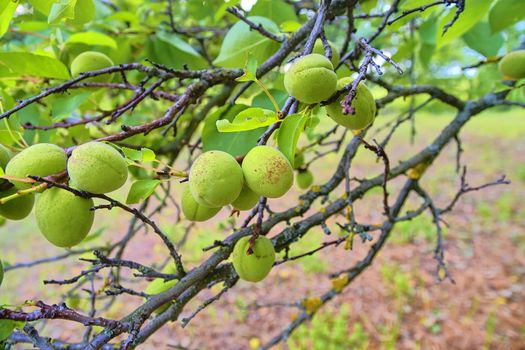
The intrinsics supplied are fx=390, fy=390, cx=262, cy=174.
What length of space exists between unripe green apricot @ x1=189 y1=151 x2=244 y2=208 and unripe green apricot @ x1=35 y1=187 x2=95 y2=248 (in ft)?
0.86

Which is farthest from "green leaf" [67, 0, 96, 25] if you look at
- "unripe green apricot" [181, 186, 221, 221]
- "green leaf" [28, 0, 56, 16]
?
"unripe green apricot" [181, 186, 221, 221]

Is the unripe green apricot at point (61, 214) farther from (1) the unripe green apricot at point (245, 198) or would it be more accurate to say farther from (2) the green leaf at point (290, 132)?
(2) the green leaf at point (290, 132)

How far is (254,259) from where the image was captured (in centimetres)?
108

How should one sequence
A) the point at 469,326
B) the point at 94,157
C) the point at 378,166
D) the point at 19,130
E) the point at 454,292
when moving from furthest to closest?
1. the point at 378,166
2. the point at 454,292
3. the point at 469,326
4. the point at 19,130
5. the point at 94,157

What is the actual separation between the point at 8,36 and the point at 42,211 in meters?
1.87

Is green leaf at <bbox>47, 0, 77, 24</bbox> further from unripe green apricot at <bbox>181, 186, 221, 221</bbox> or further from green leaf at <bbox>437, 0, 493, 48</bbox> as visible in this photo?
green leaf at <bbox>437, 0, 493, 48</bbox>

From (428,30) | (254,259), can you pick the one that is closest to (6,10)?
(254,259)

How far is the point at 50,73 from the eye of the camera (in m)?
1.32

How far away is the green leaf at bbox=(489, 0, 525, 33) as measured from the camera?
1435 mm

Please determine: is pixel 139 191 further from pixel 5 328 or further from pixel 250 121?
pixel 5 328

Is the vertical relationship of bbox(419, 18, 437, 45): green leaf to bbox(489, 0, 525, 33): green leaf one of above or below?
above

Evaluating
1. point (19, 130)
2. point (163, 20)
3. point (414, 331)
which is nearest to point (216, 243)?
point (19, 130)

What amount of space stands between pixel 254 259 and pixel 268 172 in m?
0.36

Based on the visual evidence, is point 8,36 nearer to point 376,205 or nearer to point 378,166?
point 376,205
